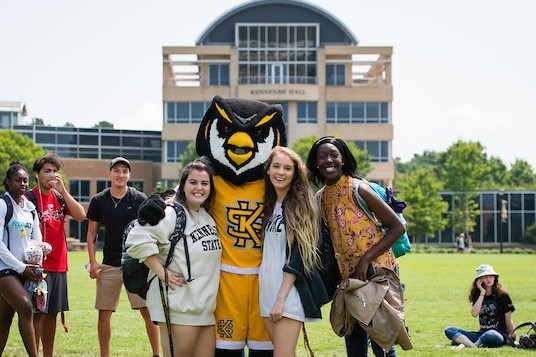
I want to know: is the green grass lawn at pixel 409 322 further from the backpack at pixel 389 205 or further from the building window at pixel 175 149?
the building window at pixel 175 149

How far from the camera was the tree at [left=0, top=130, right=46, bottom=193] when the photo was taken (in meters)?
55.5

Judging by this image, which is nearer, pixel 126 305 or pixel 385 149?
pixel 126 305

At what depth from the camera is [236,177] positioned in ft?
22.5

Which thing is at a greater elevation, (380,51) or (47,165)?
(380,51)

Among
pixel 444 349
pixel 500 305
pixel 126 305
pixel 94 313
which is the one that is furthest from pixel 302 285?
pixel 126 305

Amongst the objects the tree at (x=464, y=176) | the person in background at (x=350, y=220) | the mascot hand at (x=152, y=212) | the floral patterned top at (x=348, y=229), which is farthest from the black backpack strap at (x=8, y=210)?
the tree at (x=464, y=176)

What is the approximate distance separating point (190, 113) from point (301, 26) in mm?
11815

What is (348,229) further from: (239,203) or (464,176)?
(464,176)

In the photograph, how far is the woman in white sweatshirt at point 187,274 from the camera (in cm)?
628

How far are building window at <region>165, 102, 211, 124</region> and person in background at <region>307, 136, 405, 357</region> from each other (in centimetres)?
5965

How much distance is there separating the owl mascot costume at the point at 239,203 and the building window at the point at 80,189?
6200cm

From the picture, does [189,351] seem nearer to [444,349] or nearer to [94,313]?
[444,349]

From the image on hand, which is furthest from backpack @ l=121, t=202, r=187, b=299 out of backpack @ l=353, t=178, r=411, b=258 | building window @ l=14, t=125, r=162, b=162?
building window @ l=14, t=125, r=162, b=162

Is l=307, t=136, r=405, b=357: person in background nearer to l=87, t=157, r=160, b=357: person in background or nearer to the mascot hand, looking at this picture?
the mascot hand
